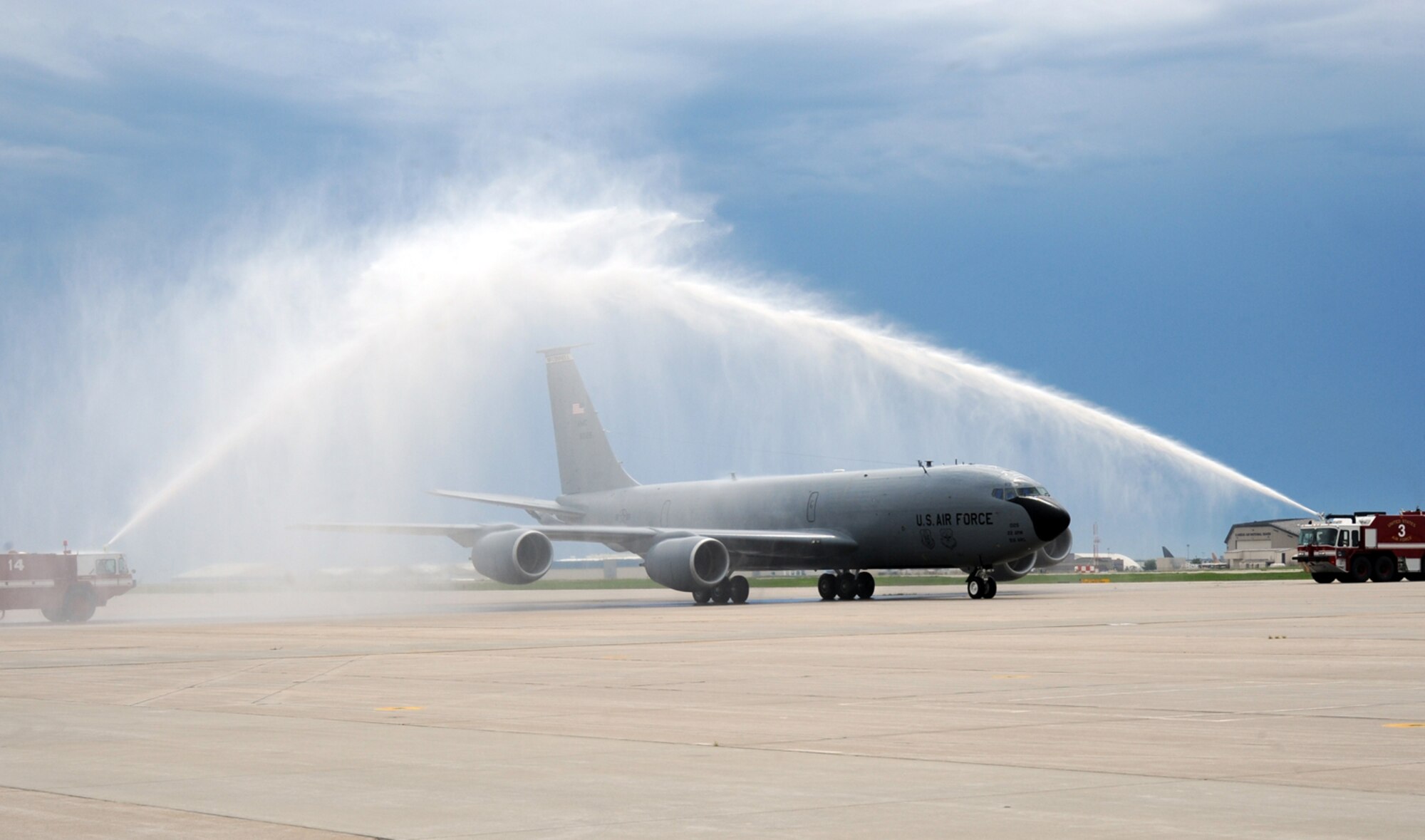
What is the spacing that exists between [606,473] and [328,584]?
42.8ft

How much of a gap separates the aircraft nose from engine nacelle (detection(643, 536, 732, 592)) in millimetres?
9375

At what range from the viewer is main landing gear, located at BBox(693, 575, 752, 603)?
49031mm

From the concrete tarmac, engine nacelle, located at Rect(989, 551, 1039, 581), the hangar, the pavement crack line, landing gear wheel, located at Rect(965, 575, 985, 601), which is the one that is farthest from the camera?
the hangar

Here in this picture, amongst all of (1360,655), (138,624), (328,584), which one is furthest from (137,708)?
(328,584)

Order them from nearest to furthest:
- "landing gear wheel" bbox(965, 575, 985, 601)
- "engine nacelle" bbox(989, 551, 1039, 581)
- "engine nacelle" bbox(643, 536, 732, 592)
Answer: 1. "engine nacelle" bbox(643, 536, 732, 592)
2. "landing gear wheel" bbox(965, 575, 985, 601)
3. "engine nacelle" bbox(989, 551, 1039, 581)

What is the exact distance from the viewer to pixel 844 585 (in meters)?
52.2

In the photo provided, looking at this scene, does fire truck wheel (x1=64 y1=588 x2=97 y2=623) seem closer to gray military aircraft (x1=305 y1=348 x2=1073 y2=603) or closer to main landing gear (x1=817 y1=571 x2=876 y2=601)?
gray military aircraft (x1=305 y1=348 x2=1073 y2=603)

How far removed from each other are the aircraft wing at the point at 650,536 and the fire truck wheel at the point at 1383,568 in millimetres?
28495

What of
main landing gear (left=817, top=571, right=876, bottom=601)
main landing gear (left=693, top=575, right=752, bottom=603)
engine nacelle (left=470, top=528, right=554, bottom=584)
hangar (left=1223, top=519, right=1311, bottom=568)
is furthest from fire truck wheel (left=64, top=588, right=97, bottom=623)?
hangar (left=1223, top=519, right=1311, bottom=568)

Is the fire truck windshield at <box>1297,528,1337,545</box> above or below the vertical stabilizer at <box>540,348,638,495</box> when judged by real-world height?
below

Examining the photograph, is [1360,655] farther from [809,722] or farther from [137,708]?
[137,708]

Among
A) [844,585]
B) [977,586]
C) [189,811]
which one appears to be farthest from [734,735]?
A: [844,585]

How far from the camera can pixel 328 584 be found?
55.2 metres

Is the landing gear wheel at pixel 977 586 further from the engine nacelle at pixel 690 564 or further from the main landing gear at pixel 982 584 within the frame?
the engine nacelle at pixel 690 564
